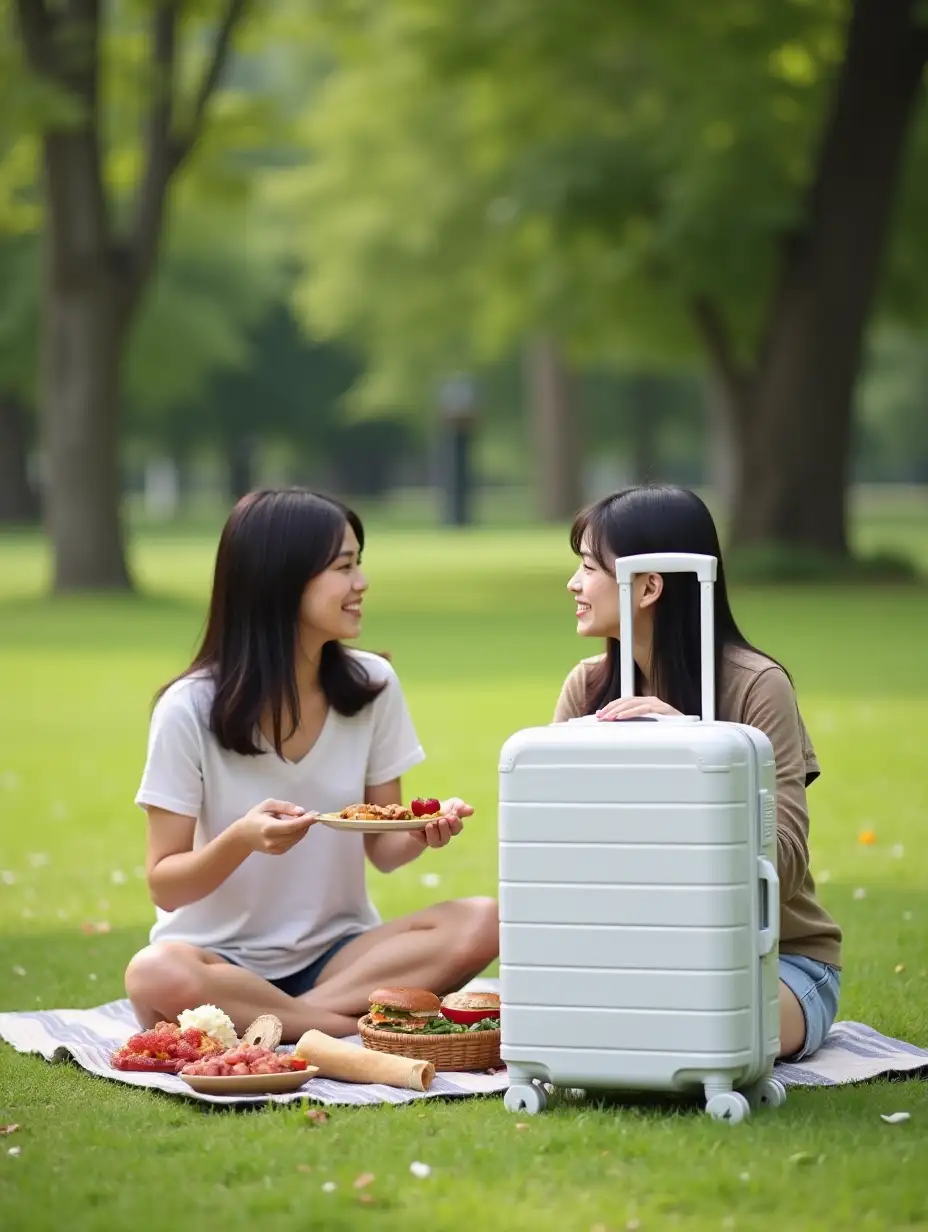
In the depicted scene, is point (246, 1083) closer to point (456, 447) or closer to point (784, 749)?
point (784, 749)

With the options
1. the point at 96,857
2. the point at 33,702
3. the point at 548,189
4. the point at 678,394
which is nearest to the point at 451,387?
the point at 678,394

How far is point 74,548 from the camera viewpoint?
2625cm

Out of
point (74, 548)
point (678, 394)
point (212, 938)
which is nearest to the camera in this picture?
point (212, 938)

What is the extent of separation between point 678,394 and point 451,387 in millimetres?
15317

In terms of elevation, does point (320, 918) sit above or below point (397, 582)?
above

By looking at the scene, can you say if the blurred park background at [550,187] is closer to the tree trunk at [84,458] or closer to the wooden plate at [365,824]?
the tree trunk at [84,458]

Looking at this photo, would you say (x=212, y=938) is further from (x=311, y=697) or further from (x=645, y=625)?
(x=645, y=625)

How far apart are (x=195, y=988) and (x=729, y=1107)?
1524 mm

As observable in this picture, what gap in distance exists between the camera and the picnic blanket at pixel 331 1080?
518 cm

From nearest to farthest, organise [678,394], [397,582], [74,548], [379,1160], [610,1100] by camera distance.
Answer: [379,1160] < [610,1100] < [74,548] < [397,582] < [678,394]

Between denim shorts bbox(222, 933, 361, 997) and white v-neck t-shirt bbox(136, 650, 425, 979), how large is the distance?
2cm

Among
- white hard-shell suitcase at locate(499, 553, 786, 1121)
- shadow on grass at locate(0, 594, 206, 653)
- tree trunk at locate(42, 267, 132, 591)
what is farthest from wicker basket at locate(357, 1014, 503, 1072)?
tree trunk at locate(42, 267, 132, 591)

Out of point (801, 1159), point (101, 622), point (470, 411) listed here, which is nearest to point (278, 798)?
point (801, 1159)

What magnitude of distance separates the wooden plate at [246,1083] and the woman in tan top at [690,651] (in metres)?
1.16
